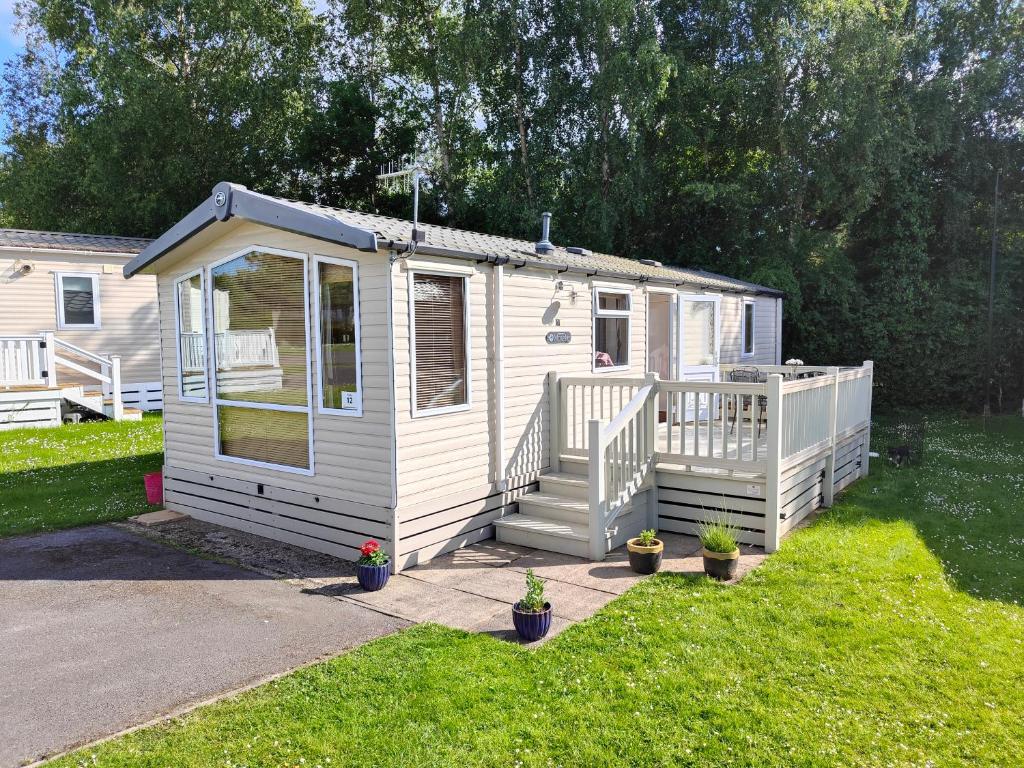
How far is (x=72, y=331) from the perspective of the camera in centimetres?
1482

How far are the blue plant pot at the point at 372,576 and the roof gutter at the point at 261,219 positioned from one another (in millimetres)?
2564

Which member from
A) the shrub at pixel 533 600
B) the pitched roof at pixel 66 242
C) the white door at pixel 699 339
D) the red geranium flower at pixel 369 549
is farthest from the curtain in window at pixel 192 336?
the pitched roof at pixel 66 242

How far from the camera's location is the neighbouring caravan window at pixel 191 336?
771 centimetres

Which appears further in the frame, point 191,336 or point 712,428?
point 191,336

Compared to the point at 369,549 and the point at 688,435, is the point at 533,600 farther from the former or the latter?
the point at 688,435

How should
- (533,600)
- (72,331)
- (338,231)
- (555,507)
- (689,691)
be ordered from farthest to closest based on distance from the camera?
(72,331) < (555,507) < (338,231) < (533,600) < (689,691)

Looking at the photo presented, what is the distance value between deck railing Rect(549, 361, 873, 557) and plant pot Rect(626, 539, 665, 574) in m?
0.44

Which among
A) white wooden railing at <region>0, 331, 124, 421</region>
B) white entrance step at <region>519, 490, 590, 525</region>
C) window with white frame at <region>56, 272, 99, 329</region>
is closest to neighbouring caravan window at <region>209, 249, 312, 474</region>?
white entrance step at <region>519, 490, 590, 525</region>

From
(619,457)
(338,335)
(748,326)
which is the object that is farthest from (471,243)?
(748,326)

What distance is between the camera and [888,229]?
58.7ft

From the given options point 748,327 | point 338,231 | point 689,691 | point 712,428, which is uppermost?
point 338,231

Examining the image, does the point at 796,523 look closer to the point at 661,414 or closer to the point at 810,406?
the point at 810,406

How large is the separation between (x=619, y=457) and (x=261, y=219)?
3978 mm

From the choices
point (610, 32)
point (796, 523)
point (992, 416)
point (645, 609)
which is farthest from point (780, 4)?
point (645, 609)
